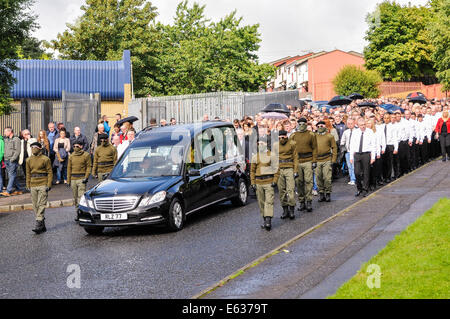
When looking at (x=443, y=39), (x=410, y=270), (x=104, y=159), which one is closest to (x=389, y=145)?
(x=104, y=159)

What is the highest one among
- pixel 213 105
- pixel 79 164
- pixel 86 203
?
pixel 213 105

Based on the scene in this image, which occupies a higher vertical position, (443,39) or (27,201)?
→ (443,39)

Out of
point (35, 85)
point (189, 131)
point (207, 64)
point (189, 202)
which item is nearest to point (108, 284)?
point (189, 202)

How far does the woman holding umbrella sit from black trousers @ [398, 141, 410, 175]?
139 inches

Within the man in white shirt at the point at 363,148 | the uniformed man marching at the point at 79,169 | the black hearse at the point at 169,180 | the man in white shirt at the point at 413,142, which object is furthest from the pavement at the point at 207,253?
the man in white shirt at the point at 413,142

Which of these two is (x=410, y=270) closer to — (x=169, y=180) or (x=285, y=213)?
(x=285, y=213)

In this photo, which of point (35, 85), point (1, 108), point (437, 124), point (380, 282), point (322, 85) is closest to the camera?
point (380, 282)

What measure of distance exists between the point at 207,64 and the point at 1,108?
37.1 metres

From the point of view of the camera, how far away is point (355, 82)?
59.1 m

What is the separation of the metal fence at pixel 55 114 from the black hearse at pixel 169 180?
38.1ft

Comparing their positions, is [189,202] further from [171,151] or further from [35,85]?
[35,85]

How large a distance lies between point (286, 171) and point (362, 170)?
4.04 metres

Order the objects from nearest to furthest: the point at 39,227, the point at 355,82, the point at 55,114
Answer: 1. the point at 39,227
2. the point at 55,114
3. the point at 355,82
